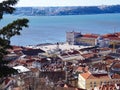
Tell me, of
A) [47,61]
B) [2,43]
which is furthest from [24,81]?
[47,61]

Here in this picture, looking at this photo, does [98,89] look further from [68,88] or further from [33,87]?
[33,87]

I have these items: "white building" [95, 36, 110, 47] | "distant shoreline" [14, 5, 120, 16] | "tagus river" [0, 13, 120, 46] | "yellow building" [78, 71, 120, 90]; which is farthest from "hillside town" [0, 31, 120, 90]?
"distant shoreline" [14, 5, 120, 16]

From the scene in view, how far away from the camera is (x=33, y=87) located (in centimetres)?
1080

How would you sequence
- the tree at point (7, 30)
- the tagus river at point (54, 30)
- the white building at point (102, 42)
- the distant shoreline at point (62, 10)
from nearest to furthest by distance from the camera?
the tree at point (7, 30)
the white building at point (102, 42)
the tagus river at point (54, 30)
the distant shoreline at point (62, 10)

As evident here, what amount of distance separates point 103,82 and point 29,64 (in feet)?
20.6

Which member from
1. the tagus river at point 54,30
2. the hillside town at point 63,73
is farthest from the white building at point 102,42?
the tagus river at point 54,30

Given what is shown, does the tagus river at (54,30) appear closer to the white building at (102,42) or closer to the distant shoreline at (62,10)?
the white building at (102,42)

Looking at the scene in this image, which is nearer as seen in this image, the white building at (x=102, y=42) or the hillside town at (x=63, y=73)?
the hillside town at (x=63, y=73)

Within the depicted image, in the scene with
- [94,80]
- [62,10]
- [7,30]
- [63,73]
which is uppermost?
[7,30]

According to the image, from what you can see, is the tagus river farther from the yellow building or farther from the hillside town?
the yellow building

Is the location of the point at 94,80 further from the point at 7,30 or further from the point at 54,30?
the point at 54,30

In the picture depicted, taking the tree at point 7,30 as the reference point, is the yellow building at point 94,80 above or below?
below

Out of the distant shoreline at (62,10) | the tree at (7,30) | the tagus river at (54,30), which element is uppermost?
the tree at (7,30)

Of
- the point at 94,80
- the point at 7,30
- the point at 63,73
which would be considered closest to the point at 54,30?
the point at 63,73
